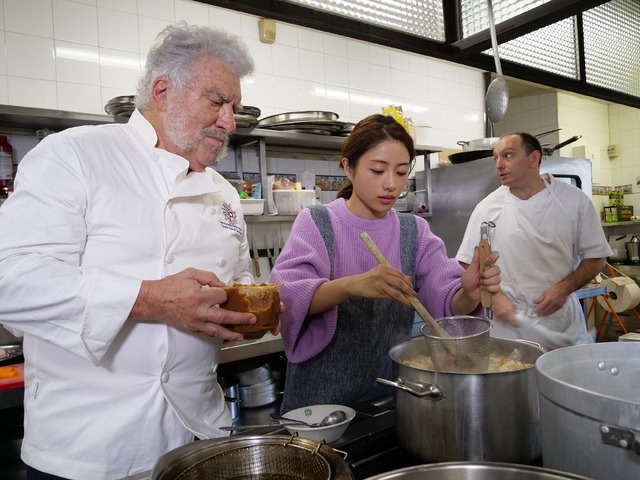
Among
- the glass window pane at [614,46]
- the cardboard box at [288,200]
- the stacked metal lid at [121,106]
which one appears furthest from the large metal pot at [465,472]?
the cardboard box at [288,200]

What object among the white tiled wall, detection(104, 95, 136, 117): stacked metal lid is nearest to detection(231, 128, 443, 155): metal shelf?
the white tiled wall

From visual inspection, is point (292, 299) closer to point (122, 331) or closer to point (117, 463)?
point (122, 331)

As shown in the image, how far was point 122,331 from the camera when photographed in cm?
120

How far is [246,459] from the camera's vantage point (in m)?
0.79

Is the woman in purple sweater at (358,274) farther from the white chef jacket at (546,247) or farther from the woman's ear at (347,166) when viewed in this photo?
the white chef jacket at (546,247)

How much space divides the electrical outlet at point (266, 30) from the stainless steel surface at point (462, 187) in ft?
6.39

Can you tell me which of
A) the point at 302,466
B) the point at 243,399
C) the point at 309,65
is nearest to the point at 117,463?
the point at 302,466

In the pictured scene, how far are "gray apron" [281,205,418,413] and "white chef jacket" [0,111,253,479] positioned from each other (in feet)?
1.26

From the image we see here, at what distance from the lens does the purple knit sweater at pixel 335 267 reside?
1.58m

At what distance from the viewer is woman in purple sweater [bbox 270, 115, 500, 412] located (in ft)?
5.28

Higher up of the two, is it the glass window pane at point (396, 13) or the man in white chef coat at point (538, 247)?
the glass window pane at point (396, 13)

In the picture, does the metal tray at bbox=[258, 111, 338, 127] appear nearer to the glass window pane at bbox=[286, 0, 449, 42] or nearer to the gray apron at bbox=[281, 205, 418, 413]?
the gray apron at bbox=[281, 205, 418, 413]

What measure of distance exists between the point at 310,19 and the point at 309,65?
314cm

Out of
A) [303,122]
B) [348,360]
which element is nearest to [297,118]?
[303,122]
